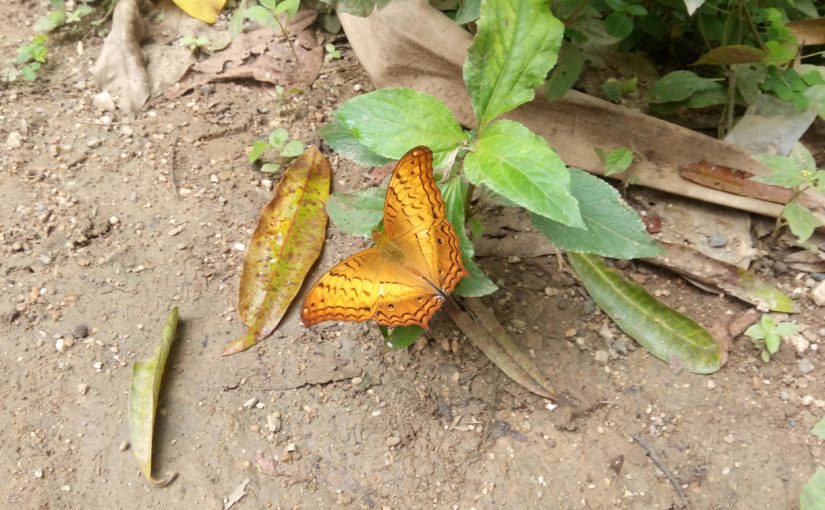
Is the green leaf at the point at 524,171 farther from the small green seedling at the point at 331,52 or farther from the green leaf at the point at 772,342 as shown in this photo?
the small green seedling at the point at 331,52

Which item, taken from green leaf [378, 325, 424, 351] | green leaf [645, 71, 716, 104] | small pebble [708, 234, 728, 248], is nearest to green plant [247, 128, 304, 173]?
green leaf [378, 325, 424, 351]

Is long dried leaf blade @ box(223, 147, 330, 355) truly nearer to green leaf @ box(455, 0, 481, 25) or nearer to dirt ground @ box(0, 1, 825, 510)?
dirt ground @ box(0, 1, 825, 510)

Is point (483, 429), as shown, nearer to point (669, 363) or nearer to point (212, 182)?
point (669, 363)

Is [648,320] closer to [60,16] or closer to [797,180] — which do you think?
[797,180]

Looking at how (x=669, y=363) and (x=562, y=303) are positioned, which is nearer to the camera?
(x=669, y=363)

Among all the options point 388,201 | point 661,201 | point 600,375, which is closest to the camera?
point 388,201

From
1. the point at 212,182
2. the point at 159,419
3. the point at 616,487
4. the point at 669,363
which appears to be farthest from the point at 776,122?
the point at 159,419

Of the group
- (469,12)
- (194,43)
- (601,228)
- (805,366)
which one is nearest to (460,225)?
(601,228)
